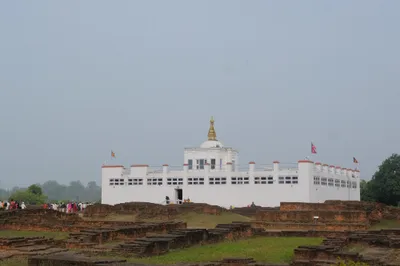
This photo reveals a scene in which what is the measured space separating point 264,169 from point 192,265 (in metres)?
35.6

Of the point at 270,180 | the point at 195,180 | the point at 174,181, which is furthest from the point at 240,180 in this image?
the point at 174,181

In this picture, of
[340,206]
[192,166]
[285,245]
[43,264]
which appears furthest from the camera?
[192,166]

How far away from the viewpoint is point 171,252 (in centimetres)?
1630

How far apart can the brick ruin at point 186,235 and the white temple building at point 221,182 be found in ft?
40.5

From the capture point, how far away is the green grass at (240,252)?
14.8 metres

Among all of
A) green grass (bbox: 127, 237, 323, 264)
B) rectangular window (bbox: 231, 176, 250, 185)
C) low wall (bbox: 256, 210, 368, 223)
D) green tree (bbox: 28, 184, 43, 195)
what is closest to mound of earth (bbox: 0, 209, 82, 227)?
low wall (bbox: 256, 210, 368, 223)

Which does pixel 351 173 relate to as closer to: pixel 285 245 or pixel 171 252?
pixel 285 245

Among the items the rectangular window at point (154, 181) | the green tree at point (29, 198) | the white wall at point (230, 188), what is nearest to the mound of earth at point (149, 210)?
the white wall at point (230, 188)

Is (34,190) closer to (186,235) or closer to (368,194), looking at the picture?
(368,194)

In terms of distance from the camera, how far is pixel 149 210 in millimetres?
35688

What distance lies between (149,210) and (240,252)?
766 inches

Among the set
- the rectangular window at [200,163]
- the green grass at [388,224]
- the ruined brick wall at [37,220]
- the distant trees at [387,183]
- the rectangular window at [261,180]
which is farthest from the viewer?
the distant trees at [387,183]

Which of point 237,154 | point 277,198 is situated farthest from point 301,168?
point 237,154

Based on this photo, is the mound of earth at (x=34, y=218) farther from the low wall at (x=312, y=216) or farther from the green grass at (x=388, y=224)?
the green grass at (x=388, y=224)
